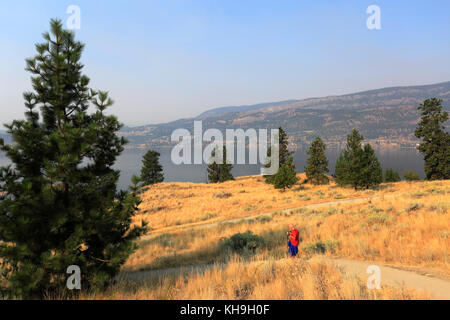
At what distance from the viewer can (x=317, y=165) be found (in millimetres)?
46469

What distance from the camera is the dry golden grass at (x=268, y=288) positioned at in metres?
5.07

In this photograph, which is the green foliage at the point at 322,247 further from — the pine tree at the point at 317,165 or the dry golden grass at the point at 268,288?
the pine tree at the point at 317,165

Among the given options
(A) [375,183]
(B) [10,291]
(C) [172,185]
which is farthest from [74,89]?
(C) [172,185]

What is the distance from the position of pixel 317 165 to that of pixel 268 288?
4413cm

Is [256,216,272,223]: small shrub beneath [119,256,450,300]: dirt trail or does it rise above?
beneath

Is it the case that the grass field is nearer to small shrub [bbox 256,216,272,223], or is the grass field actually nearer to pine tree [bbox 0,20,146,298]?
small shrub [bbox 256,216,272,223]

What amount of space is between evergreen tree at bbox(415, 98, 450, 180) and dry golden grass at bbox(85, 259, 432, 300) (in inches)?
1662

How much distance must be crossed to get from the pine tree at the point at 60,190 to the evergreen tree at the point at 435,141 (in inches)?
1806

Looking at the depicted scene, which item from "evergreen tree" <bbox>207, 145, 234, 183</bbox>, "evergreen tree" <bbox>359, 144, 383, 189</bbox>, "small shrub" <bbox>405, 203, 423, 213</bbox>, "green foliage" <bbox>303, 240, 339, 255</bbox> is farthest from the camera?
"evergreen tree" <bbox>207, 145, 234, 183</bbox>

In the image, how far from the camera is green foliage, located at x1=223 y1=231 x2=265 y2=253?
11125mm

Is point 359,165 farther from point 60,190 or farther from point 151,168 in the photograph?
point 151,168

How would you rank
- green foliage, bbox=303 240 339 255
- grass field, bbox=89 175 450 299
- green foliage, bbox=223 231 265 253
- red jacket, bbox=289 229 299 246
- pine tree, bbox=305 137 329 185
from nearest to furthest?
grass field, bbox=89 175 450 299, red jacket, bbox=289 229 299 246, green foliage, bbox=303 240 339 255, green foliage, bbox=223 231 265 253, pine tree, bbox=305 137 329 185

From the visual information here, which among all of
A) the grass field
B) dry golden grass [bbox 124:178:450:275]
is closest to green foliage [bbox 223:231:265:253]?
the grass field
